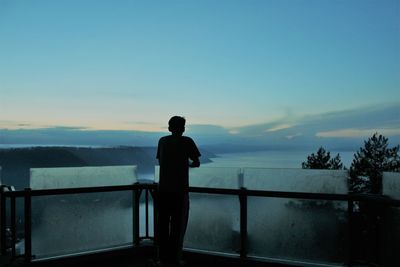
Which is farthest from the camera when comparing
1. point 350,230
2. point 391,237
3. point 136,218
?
point 136,218

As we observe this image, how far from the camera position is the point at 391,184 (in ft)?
11.6

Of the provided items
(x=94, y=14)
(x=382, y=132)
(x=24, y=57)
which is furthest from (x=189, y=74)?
(x=382, y=132)

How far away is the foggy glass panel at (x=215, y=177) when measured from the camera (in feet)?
13.9

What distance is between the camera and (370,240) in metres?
3.69

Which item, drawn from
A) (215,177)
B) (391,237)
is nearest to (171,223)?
(215,177)

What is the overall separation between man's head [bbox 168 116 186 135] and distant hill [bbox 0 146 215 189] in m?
0.53

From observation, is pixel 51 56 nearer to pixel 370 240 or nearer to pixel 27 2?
pixel 27 2

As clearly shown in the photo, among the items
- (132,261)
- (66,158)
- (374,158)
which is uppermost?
(66,158)

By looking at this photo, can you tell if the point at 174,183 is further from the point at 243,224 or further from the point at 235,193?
the point at 243,224

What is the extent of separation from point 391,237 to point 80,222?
3.20m

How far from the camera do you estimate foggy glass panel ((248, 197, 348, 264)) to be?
12.7 feet

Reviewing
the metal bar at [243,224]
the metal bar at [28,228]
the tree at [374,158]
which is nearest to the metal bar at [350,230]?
the metal bar at [243,224]

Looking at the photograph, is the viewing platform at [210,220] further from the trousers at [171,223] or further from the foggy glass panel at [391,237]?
the trousers at [171,223]

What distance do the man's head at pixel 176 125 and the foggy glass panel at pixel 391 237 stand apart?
2.07m
